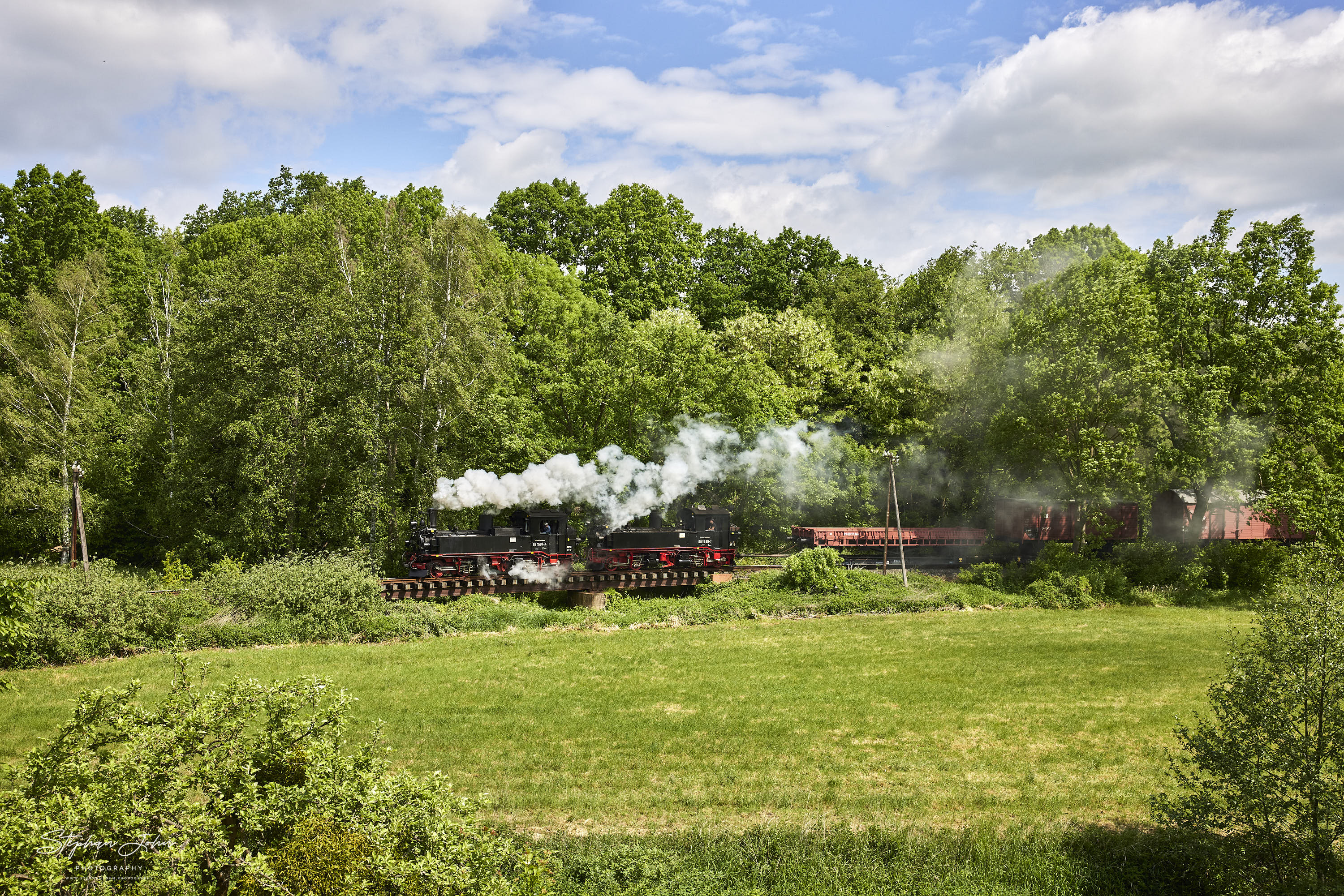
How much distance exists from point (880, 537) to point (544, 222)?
31.4 metres

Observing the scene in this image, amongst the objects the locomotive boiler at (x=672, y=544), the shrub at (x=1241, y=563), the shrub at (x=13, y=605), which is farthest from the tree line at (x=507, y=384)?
the shrub at (x=13, y=605)

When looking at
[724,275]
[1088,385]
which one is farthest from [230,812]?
[724,275]

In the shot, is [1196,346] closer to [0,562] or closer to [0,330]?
[0,562]

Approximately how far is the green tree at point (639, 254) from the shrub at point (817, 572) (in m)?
24.5

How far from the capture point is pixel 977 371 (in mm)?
42438

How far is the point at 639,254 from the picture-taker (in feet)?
186

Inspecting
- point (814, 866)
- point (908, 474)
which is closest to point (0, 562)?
point (814, 866)

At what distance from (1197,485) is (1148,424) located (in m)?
4.59

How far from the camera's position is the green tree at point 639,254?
54375 millimetres

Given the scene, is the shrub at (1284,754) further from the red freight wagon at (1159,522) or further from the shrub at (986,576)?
the red freight wagon at (1159,522)

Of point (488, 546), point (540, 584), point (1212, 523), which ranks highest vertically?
point (488, 546)

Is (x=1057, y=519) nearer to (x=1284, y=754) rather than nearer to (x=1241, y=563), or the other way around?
(x=1241, y=563)

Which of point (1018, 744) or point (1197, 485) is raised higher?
point (1197, 485)

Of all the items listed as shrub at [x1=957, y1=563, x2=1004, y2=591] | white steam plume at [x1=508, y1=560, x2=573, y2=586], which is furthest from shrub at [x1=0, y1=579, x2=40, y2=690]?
shrub at [x1=957, y1=563, x2=1004, y2=591]
